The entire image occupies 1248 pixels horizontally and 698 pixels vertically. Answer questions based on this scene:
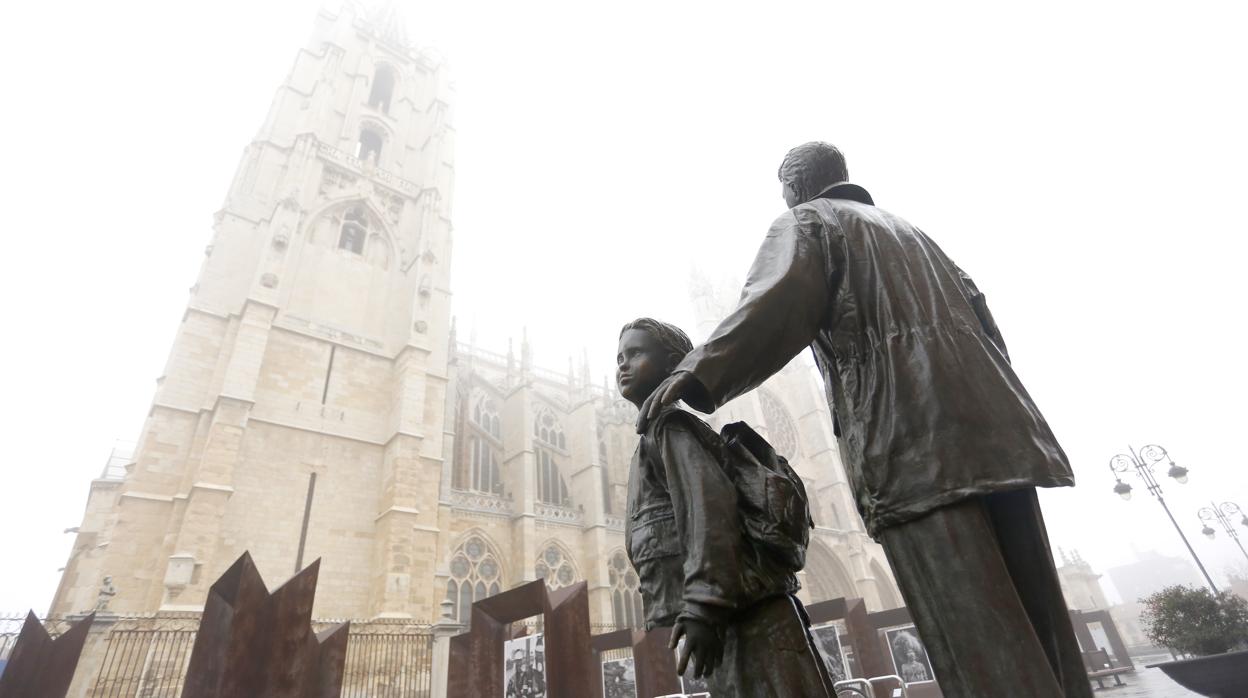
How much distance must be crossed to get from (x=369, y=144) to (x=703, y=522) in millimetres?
24636

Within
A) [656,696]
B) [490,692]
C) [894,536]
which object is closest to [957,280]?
[894,536]

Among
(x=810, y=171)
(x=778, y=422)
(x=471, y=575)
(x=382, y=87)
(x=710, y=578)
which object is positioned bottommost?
(x=710, y=578)

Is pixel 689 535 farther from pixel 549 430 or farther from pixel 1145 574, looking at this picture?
pixel 1145 574

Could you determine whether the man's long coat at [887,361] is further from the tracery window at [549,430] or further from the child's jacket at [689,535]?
the tracery window at [549,430]

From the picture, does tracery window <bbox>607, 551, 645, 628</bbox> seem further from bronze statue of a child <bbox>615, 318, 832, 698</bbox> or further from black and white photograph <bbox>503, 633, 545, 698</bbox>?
bronze statue of a child <bbox>615, 318, 832, 698</bbox>

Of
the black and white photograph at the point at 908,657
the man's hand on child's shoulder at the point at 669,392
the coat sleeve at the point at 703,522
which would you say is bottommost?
the black and white photograph at the point at 908,657

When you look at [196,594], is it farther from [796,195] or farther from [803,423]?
[803,423]

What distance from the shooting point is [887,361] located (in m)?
1.54

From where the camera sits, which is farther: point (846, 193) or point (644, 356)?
point (846, 193)

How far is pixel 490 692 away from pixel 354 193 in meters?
16.6

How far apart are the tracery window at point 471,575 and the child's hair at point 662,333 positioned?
1755 cm

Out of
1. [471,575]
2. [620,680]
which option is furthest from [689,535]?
[471,575]

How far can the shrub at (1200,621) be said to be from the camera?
490 cm

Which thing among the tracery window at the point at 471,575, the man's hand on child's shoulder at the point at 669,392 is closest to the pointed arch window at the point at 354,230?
the tracery window at the point at 471,575
